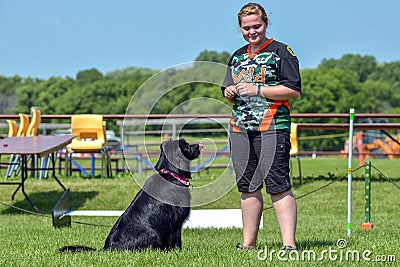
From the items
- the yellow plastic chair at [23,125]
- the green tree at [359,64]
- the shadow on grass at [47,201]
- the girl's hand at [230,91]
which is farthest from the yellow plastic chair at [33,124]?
the green tree at [359,64]

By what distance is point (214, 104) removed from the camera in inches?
211

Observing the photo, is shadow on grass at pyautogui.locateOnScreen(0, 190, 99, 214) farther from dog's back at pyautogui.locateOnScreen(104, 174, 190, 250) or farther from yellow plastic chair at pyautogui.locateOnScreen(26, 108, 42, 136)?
dog's back at pyautogui.locateOnScreen(104, 174, 190, 250)

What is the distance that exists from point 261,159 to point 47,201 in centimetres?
703

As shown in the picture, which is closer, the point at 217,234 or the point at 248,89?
the point at 248,89

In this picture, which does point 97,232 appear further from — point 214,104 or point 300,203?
point 300,203

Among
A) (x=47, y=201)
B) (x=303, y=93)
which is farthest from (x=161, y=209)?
(x=303, y=93)

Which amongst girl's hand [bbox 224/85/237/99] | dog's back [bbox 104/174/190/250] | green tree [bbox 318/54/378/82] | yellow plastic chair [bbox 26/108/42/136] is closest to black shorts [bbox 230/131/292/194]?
girl's hand [bbox 224/85/237/99]

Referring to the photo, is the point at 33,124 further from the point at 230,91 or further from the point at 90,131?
the point at 230,91

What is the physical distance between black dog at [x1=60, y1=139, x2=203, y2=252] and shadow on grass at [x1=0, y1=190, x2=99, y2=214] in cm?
579

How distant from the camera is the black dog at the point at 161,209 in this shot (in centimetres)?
480

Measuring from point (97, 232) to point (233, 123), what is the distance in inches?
117

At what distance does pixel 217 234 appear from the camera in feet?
22.9

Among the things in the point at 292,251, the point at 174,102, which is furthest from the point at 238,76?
the point at 292,251

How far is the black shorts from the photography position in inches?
187
